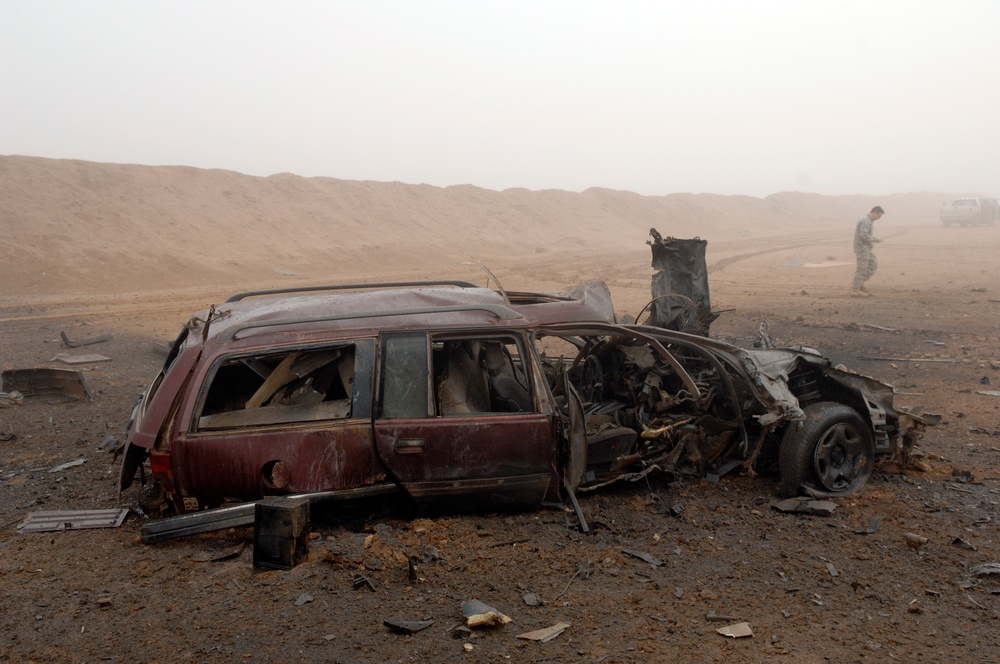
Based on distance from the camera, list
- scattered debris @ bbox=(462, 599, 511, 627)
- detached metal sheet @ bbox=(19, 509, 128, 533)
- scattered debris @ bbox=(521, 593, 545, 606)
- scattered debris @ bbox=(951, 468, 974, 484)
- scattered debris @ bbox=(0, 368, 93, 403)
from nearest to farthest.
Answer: scattered debris @ bbox=(462, 599, 511, 627) < scattered debris @ bbox=(521, 593, 545, 606) < detached metal sheet @ bbox=(19, 509, 128, 533) < scattered debris @ bbox=(951, 468, 974, 484) < scattered debris @ bbox=(0, 368, 93, 403)

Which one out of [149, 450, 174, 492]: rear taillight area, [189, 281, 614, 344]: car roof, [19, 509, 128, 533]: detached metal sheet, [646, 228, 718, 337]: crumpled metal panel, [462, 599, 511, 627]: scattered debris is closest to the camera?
[462, 599, 511, 627]: scattered debris

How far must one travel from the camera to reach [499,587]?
4.10 metres

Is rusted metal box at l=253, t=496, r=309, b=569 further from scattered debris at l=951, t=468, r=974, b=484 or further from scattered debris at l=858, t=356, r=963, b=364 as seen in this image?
scattered debris at l=858, t=356, r=963, b=364

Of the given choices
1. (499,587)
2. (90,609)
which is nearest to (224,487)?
(90,609)

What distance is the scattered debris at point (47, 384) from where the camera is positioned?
27.5 feet

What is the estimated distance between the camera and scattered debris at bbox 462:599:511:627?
3.69 meters

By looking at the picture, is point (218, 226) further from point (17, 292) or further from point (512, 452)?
point (512, 452)

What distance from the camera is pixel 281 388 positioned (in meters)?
4.85

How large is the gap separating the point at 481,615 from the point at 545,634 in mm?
324

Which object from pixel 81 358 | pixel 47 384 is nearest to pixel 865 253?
pixel 81 358

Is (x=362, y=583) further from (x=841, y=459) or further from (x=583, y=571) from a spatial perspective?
(x=841, y=459)

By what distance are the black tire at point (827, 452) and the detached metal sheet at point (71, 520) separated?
4477 millimetres

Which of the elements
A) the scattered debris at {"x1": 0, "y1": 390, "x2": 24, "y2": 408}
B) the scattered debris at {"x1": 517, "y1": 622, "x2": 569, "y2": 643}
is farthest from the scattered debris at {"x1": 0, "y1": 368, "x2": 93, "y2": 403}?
the scattered debris at {"x1": 517, "y1": 622, "x2": 569, "y2": 643}

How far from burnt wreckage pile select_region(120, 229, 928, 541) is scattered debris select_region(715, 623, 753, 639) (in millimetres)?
1402
